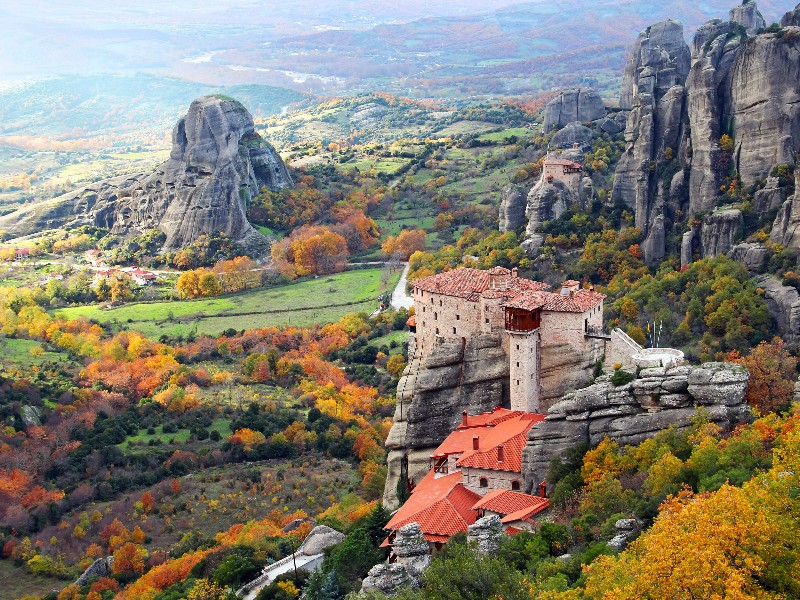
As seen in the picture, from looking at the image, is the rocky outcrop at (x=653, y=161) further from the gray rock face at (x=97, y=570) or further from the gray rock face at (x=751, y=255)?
the gray rock face at (x=97, y=570)

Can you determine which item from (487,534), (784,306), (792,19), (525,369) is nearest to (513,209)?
(792,19)

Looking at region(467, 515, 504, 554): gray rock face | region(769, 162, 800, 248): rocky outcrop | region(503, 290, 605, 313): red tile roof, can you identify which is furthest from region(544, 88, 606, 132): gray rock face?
region(467, 515, 504, 554): gray rock face

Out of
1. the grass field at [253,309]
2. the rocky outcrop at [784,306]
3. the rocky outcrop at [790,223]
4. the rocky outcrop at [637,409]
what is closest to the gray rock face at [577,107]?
the grass field at [253,309]

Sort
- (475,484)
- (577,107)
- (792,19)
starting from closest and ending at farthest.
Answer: (475,484) → (792,19) → (577,107)

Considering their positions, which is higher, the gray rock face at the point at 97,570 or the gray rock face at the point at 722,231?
the gray rock face at the point at 722,231

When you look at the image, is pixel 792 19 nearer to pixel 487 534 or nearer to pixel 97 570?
pixel 487 534

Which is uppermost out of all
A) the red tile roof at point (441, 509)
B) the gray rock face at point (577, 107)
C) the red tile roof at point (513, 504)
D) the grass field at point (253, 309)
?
the gray rock face at point (577, 107)
